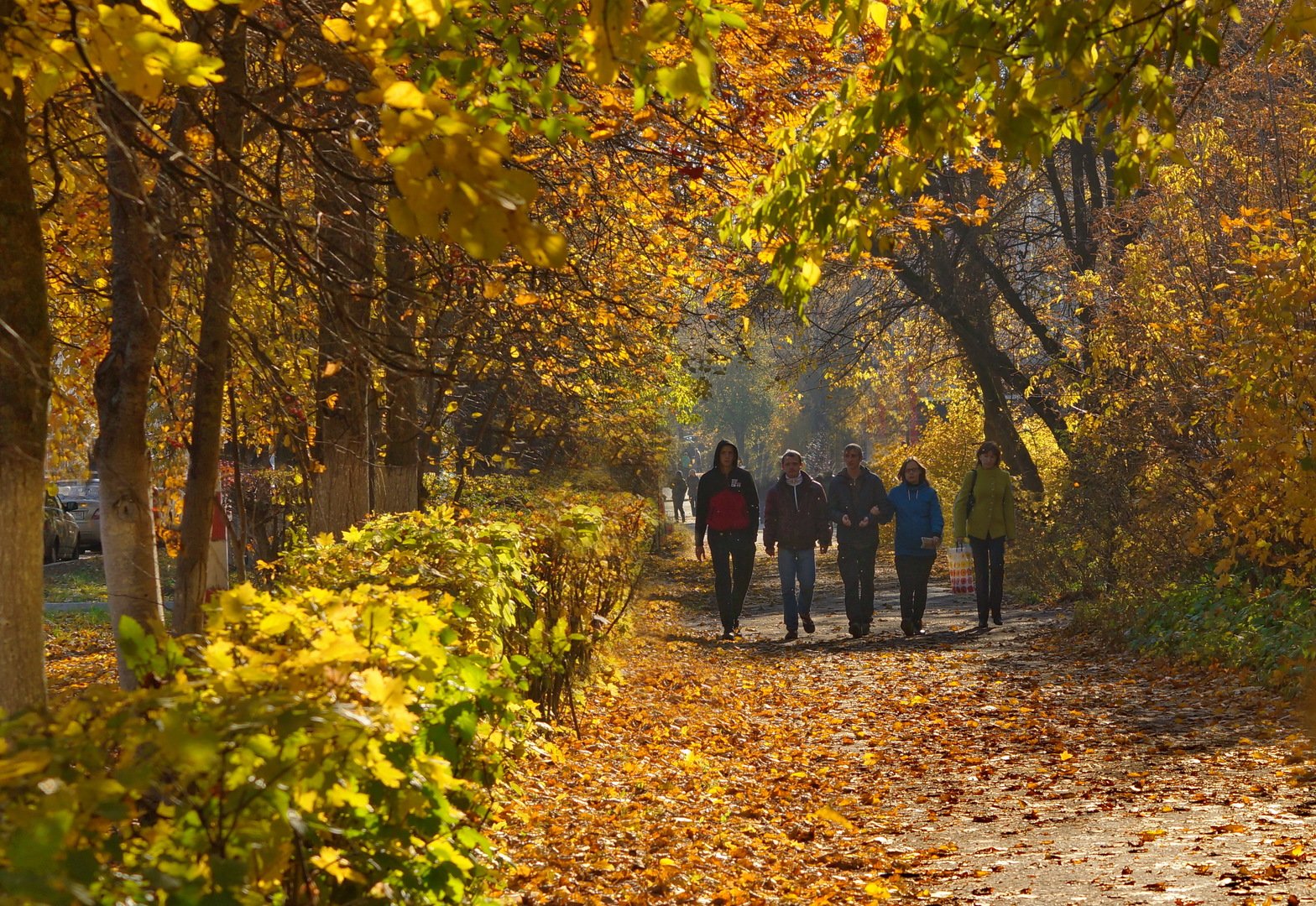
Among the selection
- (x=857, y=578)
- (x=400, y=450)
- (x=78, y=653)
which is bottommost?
(x=78, y=653)

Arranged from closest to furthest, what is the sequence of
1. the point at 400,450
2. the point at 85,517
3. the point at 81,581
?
the point at 400,450, the point at 81,581, the point at 85,517

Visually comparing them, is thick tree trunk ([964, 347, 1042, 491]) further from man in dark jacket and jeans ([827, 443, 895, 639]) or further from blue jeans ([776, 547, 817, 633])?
blue jeans ([776, 547, 817, 633])

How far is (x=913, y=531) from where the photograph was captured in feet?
45.9

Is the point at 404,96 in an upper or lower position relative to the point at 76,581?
upper

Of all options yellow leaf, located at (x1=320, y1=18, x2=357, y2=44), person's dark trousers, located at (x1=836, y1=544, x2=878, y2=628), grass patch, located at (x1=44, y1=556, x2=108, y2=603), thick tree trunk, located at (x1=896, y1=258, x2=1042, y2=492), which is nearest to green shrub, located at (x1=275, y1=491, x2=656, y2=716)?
yellow leaf, located at (x1=320, y1=18, x2=357, y2=44)

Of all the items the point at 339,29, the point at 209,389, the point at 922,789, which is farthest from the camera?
the point at 922,789

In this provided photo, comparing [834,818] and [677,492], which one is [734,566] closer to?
[834,818]

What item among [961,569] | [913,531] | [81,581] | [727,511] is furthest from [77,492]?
[913,531]

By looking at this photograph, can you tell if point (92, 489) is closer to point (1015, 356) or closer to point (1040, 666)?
point (1015, 356)

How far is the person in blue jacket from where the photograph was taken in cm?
1395

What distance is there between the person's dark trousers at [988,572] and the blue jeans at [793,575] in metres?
1.66

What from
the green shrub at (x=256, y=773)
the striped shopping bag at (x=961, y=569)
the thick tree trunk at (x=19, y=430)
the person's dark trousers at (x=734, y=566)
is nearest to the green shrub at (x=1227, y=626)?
the striped shopping bag at (x=961, y=569)

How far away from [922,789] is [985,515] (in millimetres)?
6903

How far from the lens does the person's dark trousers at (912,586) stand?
46.3ft
